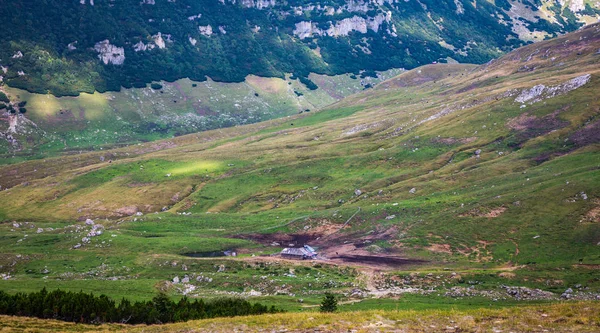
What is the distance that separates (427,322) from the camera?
126ft

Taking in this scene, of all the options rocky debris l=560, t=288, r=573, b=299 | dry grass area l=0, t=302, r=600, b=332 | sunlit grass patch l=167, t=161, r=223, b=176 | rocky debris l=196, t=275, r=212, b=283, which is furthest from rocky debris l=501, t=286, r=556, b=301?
sunlit grass patch l=167, t=161, r=223, b=176

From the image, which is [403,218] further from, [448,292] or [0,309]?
[0,309]

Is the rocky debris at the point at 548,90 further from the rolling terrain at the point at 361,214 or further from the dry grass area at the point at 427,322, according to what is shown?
the dry grass area at the point at 427,322

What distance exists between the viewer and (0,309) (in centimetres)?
5516

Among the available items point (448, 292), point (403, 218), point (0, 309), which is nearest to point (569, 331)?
point (448, 292)

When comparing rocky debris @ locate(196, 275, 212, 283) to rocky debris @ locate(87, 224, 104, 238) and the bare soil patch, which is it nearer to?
the bare soil patch

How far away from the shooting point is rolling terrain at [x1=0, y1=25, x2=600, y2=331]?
79.9 meters

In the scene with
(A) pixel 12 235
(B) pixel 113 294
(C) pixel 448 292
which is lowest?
(C) pixel 448 292

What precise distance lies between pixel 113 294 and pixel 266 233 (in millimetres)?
40697

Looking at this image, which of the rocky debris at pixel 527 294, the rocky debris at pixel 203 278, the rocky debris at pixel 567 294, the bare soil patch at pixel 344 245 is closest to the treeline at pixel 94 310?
the rocky debris at pixel 203 278

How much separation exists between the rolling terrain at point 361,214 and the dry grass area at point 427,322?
1005 inches

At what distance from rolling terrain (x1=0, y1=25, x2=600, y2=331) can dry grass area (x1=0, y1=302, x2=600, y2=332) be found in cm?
2553

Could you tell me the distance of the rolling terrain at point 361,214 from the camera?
262 ft

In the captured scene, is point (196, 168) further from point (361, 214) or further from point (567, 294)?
point (567, 294)
